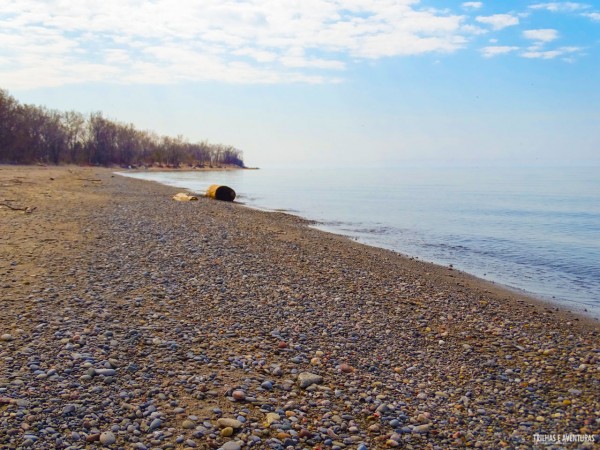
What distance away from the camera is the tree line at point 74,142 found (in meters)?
83.2

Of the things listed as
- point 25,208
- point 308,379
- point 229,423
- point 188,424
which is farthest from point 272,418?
point 25,208

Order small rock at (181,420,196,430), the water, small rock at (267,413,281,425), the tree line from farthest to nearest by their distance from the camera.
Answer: the tree line, the water, small rock at (267,413,281,425), small rock at (181,420,196,430)

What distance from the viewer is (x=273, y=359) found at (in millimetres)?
6516

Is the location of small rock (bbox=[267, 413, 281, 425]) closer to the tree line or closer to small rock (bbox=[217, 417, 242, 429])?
small rock (bbox=[217, 417, 242, 429])

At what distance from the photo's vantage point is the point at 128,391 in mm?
5227

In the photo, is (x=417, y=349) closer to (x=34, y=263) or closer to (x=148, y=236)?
(x=34, y=263)

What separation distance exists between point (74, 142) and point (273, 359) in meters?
116

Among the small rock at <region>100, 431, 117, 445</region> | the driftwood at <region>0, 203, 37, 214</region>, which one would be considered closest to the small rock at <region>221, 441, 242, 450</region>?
the small rock at <region>100, 431, 117, 445</region>

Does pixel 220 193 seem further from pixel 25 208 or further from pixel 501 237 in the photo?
pixel 501 237

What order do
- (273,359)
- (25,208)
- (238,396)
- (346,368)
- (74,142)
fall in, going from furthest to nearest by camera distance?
1. (74,142)
2. (25,208)
3. (273,359)
4. (346,368)
5. (238,396)

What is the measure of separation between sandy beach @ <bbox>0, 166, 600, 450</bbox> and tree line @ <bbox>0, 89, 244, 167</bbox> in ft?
274

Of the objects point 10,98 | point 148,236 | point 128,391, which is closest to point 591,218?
point 148,236

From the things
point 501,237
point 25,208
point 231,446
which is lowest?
point 231,446

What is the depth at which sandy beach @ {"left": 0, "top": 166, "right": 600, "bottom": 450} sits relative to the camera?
479 cm
